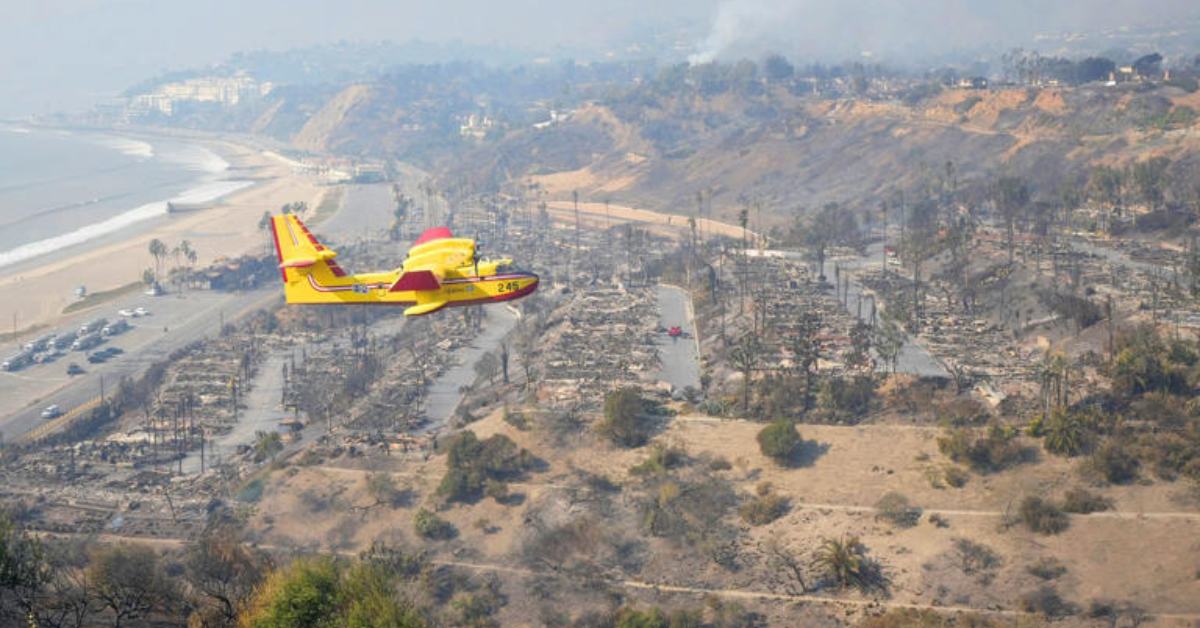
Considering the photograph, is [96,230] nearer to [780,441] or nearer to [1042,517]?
[780,441]

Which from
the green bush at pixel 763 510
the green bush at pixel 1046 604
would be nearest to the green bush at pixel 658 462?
the green bush at pixel 763 510

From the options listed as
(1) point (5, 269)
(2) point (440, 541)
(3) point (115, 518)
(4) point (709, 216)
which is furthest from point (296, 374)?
(4) point (709, 216)

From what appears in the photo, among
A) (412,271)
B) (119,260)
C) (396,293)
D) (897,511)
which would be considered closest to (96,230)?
(119,260)

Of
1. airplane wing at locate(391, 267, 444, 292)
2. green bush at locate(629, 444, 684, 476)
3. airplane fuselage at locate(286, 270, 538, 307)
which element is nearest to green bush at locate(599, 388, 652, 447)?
green bush at locate(629, 444, 684, 476)

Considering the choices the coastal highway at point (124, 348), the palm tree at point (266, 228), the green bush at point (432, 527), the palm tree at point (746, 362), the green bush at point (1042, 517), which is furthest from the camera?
the palm tree at point (266, 228)

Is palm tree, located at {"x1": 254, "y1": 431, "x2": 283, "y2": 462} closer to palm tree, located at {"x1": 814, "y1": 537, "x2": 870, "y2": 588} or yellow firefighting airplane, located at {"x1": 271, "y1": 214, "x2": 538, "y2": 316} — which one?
yellow firefighting airplane, located at {"x1": 271, "y1": 214, "x2": 538, "y2": 316}

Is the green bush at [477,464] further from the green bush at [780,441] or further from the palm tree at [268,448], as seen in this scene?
the green bush at [780,441]
